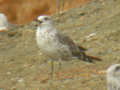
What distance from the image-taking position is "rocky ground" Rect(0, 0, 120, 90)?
4633 mm

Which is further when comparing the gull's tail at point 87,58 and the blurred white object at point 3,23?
the blurred white object at point 3,23

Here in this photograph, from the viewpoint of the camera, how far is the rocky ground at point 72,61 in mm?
4633

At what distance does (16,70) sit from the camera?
5465 millimetres

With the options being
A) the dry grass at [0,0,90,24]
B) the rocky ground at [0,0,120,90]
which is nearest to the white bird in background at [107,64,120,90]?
the rocky ground at [0,0,120,90]

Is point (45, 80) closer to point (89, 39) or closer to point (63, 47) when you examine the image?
point (63, 47)

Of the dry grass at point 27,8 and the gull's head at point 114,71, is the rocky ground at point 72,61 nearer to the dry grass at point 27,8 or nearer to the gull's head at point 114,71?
the dry grass at point 27,8

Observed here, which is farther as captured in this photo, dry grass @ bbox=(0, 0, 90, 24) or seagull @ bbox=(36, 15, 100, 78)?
dry grass @ bbox=(0, 0, 90, 24)

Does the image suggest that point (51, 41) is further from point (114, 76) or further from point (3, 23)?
point (3, 23)

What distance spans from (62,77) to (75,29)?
299cm

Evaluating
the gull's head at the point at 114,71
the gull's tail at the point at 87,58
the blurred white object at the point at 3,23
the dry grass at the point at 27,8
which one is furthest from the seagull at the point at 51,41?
the dry grass at the point at 27,8

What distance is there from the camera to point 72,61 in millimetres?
5707

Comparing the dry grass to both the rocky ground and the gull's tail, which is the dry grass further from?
the gull's tail

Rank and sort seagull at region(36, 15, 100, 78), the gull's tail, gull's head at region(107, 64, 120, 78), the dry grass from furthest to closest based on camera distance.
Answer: the dry grass → the gull's tail → seagull at region(36, 15, 100, 78) → gull's head at region(107, 64, 120, 78)

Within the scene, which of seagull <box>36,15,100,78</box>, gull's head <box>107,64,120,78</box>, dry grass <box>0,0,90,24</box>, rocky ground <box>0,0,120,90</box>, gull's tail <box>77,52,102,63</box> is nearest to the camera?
gull's head <box>107,64,120,78</box>
